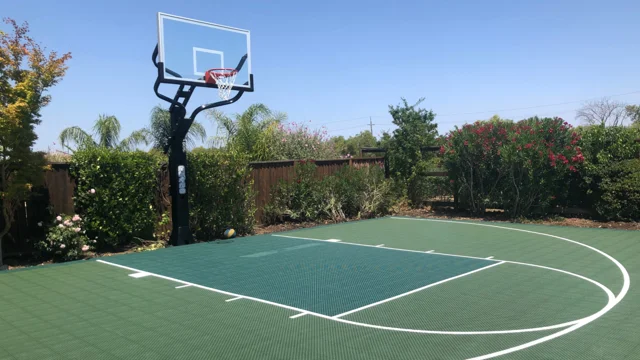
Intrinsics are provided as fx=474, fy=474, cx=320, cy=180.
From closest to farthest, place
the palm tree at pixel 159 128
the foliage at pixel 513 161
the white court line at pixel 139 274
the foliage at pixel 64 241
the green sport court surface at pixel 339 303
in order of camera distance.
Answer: the green sport court surface at pixel 339 303
the white court line at pixel 139 274
the foliage at pixel 64 241
the foliage at pixel 513 161
the palm tree at pixel 159 128

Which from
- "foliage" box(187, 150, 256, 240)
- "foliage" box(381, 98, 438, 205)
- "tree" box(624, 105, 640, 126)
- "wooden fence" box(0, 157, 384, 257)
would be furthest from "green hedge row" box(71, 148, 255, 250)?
"tree" box(624, 105, 640, 126)

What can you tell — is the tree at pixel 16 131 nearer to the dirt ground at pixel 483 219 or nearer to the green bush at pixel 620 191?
the dirt ground at pixel 483 219

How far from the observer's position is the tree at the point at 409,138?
15.1 meters

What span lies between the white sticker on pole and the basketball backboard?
5.96ft

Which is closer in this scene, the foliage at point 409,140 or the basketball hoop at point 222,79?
the basketball hoop at point 222,79

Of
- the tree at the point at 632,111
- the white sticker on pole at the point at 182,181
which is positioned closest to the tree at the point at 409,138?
the white sticker on pole at the point at 182,181

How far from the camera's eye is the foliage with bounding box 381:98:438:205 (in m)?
15.1

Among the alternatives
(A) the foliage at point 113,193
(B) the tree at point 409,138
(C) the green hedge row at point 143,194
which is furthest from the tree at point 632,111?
(A) the foliage at point 113,193

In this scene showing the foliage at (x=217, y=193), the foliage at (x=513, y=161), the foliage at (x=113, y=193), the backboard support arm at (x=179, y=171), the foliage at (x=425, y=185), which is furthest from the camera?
the foliage at (x=425, y=185)

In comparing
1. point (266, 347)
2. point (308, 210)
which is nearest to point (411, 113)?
point (308, 210)

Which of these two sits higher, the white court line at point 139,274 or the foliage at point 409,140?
the foliage at point 409,140

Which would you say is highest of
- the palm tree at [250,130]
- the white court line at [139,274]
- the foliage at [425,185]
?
the palm tree at [250,130]

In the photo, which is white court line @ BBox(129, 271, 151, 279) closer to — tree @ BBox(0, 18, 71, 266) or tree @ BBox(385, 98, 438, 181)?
tree @ BBox(0, 18, 71, 266)

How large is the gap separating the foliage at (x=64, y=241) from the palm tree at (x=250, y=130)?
5390mm
